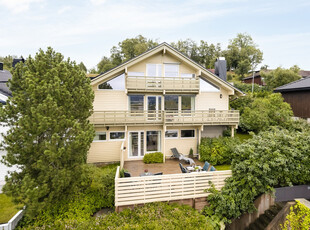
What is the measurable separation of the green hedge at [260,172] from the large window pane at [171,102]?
7.94 metres

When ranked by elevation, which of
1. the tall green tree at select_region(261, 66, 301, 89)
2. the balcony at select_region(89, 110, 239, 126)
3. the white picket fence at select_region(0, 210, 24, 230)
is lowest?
the white picket fence at select_region(0, 210, 24, 230)

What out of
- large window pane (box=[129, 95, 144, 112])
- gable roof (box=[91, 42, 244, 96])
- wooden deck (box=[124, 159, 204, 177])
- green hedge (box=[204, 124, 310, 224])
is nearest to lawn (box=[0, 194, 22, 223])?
wooden deck (box=[124, 159, 204, 177])

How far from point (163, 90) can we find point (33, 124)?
10.0 m

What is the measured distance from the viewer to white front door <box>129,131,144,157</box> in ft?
48.1

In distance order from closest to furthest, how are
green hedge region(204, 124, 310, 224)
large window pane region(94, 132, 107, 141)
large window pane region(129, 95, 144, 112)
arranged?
1. green hedge region(204, 124, 310, 224)
2. large window pane region(94, 132, 107, 141)
3. large window pane region(129, 95, 144, 112)

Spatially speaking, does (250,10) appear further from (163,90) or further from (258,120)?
(163,90)

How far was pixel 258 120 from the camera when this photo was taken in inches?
666

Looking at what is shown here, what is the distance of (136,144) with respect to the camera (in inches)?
581

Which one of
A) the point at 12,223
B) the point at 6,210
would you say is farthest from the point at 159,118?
the point at 6,210

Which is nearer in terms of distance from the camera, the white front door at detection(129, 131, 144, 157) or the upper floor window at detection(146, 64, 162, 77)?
the white front door at detection(129, 131, 144, 157)

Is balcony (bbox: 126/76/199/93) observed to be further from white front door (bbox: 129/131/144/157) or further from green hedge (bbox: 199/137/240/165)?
green hedge (bbox: 199/137/240/165)

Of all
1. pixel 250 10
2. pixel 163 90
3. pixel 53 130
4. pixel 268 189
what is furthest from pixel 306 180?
pixel 250 10

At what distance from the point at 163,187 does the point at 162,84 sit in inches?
348

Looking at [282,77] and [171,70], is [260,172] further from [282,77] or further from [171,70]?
[282,77]
